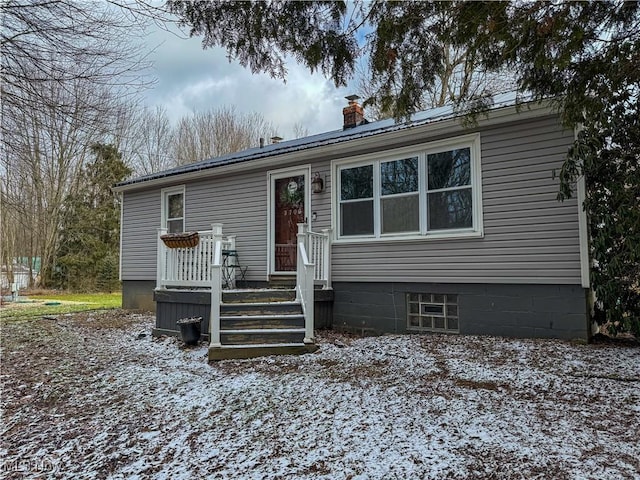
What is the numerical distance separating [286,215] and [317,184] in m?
0.97

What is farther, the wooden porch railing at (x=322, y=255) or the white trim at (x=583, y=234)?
the wooden porch railing at (x=322, y=255)

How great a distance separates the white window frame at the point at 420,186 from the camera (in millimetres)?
5781

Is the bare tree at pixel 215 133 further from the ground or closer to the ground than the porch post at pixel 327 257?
further from the ground

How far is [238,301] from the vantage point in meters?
5.86

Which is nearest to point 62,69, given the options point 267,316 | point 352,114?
point 267,316

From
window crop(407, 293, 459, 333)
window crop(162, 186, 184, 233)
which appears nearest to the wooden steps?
window crop(407, 293, 459, 333)

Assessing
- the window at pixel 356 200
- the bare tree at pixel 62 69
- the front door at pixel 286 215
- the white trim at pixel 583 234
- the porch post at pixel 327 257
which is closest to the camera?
the bare tree at pixel 62 69

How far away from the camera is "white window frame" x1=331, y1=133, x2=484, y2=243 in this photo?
5.78 m

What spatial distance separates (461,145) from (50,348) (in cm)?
653

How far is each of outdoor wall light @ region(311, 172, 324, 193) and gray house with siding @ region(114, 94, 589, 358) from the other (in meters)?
0.03

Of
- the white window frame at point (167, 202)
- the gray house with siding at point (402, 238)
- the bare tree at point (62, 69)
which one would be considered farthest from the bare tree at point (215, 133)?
the bare tree at point (62, 69)

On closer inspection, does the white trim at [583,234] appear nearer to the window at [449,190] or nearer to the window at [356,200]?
the window at [449,190]

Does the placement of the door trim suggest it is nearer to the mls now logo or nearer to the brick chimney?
the brick chimney

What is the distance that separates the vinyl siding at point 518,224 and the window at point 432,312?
309 mm
